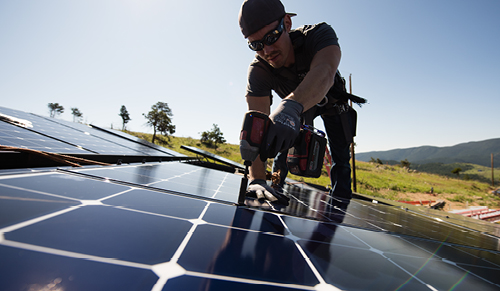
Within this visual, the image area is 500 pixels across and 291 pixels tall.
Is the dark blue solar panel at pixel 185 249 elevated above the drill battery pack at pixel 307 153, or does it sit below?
below

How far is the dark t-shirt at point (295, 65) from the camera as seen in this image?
2.21m

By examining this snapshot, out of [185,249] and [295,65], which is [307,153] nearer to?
[295,65]

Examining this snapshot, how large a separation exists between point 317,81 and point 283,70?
3.02ft

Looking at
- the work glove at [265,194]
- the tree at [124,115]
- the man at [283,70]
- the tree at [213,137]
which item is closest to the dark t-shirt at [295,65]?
the man at [283,70]

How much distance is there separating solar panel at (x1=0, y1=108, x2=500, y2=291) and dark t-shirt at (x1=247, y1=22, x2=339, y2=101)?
187 centimetres

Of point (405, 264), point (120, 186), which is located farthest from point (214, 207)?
point (405, 264)

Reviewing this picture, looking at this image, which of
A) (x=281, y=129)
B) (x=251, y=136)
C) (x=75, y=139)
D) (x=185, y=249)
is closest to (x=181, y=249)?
(x=185, y=249)

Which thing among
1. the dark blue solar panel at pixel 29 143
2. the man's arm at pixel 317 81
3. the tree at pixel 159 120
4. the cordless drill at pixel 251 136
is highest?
the tree at pixel 159 120

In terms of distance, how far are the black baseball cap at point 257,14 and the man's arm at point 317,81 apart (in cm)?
64

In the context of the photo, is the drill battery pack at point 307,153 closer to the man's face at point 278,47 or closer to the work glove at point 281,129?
the work glove at point 281,129

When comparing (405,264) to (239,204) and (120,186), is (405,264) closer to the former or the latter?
(239,204)

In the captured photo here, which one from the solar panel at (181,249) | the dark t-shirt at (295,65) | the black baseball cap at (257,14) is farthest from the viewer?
the dark t-shirt at (295,65)

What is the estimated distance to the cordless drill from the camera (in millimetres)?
1388

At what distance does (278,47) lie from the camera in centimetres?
218
